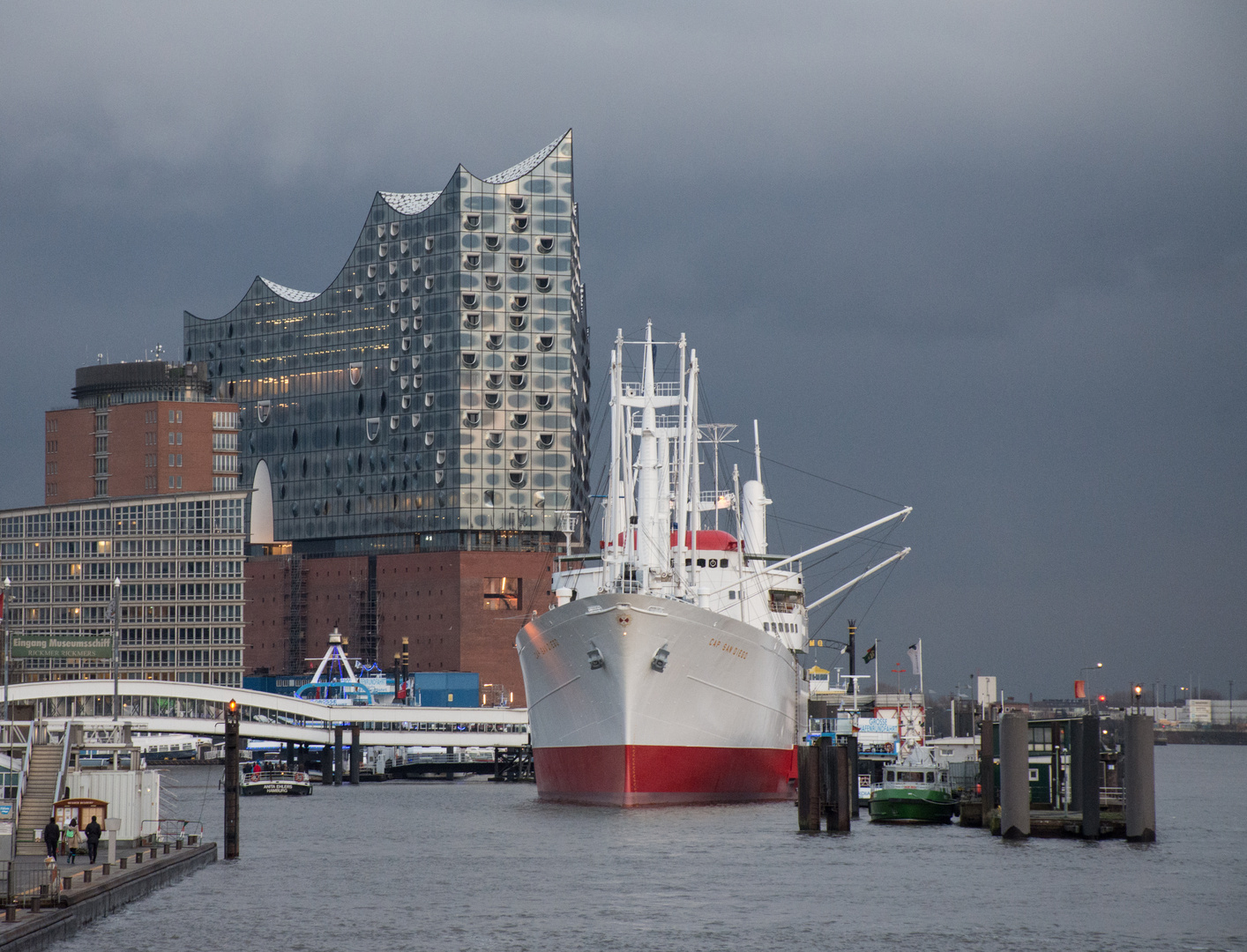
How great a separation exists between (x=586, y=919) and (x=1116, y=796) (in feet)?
126

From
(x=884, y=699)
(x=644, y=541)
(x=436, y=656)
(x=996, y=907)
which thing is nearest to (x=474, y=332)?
(x=436, y=656)

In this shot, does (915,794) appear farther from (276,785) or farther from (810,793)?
(276,785)

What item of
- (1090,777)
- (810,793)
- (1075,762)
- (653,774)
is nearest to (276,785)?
(653,774)

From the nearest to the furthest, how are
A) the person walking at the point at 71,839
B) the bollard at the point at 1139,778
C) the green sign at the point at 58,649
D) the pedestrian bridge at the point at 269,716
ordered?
the person walking at the point at 71,839 → the bollard at the point at 1139,778 → the green sign at the point at 58,649 → the pedestrian bridge at the point at 269,716

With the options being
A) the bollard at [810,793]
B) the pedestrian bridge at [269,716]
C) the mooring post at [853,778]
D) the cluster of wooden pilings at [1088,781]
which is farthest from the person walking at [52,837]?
the pedestrian bridge at [269,716]

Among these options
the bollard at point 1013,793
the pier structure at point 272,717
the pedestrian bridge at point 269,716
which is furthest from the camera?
the pier structure at point 272,717

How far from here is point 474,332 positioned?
656ft

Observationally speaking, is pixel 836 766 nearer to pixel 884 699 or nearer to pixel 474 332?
pixel 884 699

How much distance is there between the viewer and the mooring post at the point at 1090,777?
6475 cm

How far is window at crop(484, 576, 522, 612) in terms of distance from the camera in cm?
19650

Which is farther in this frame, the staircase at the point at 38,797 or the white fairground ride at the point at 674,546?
the white fairground ride at the point at 674,546

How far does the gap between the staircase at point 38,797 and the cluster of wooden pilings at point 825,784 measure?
29637 mm

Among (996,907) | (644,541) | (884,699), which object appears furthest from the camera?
(884,699)

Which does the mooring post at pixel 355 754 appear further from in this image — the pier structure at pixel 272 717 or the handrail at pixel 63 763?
the handrail at pixel 63 763
